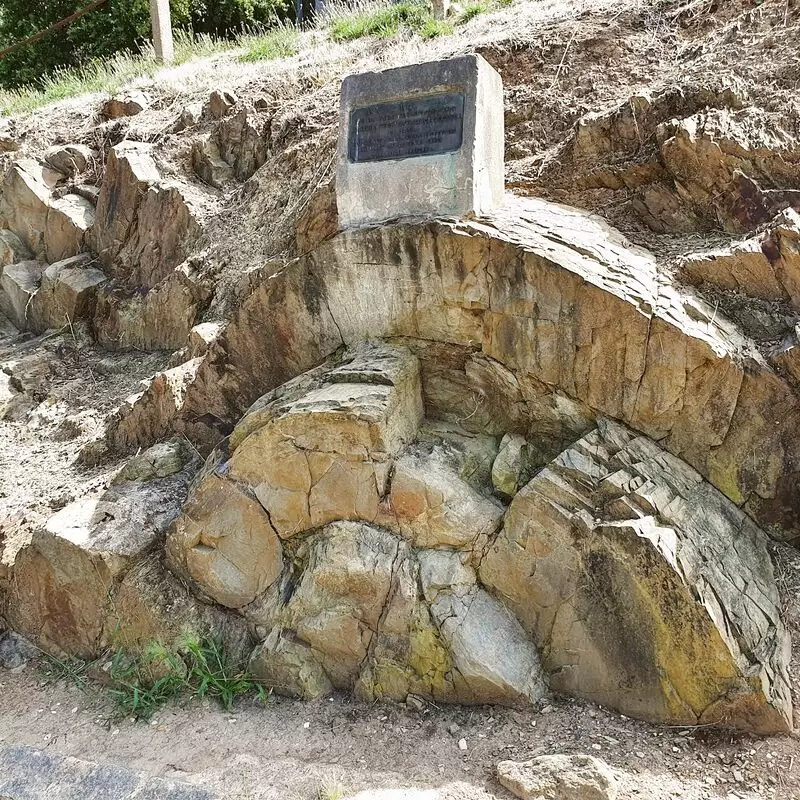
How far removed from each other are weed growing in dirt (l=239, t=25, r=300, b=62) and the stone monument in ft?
21.7

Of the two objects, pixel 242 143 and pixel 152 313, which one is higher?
pixel 242 143

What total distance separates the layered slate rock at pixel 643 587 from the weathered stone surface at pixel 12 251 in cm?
803

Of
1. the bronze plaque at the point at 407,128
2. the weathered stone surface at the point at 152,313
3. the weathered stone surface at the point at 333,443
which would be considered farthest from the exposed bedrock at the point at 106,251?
the weathered stone surface at the point at 333,443

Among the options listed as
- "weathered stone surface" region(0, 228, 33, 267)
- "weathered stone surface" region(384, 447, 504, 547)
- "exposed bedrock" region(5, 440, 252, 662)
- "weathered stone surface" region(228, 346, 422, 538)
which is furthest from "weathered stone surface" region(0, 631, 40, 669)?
"weathered stone surface" region(0, 228, 33, 267)

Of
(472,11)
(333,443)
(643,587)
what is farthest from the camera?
(472,11)

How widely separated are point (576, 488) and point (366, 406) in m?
1.43

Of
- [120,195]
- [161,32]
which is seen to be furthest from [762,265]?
[161,32]

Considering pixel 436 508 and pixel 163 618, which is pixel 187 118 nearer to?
Result: pixel 163 618

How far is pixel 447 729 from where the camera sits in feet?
13.4

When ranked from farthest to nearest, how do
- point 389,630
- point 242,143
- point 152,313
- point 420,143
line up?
point 242,143 → point 152,313 → point 420,143 → point 389,630

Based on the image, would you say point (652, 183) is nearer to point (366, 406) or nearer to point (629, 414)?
point (629, 414)

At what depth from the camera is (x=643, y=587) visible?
12.8ft

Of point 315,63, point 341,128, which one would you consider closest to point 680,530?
point 341,128

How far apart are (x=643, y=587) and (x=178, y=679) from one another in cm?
309
